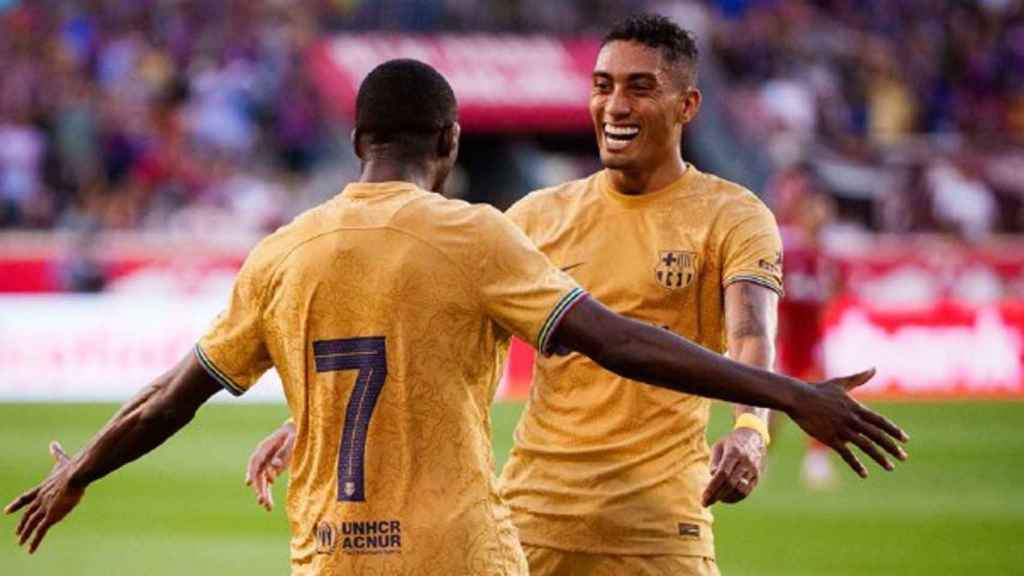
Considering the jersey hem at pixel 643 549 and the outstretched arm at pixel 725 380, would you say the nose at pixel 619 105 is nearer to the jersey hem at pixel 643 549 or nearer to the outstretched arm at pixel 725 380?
the jersey hem at pixel 643 549

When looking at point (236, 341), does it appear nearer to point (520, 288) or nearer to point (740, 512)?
point (520, 288)

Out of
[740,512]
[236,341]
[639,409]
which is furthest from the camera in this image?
[740,512]

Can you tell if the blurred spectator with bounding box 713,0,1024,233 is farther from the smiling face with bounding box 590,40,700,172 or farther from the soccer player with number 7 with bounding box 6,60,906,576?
the soccer player with number 7 with bounding box 6,60,906,576

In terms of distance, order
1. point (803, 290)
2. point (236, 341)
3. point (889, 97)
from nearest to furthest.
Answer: point (236, 341), point (803, 290), point (889, 97)

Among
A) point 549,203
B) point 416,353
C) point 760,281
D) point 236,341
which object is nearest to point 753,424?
point 760,281

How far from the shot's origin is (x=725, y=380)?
16.0 feet

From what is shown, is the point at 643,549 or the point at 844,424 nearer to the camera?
the point at 844,424

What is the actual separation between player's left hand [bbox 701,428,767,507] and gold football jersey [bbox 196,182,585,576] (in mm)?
618

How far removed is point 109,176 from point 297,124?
2481mm

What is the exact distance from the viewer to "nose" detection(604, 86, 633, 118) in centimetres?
653

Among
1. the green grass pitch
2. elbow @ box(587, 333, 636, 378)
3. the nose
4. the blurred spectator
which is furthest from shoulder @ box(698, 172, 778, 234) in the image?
the blurred spectator

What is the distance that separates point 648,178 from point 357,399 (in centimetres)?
192

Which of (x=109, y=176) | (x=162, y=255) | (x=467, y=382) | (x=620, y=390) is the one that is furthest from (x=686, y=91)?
(x=109, y=176)

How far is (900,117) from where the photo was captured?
26.7 metres
